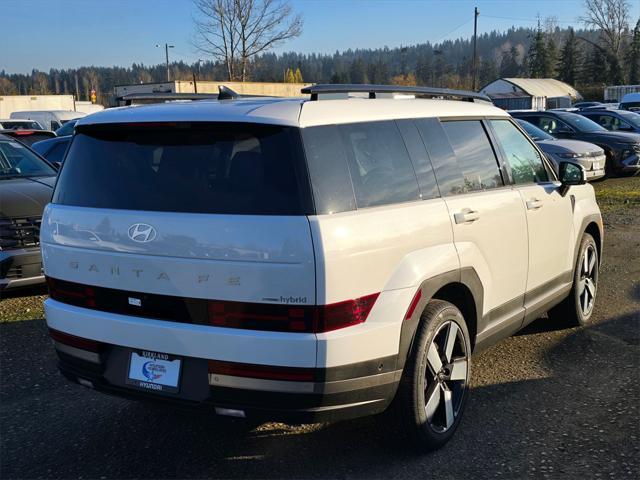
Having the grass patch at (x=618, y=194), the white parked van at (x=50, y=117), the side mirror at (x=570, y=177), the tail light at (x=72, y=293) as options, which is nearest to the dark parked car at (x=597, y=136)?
the grass patch at (x=618, y=194)

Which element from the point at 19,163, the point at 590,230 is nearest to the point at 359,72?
the point at 19,163

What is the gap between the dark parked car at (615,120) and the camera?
63.9 ft

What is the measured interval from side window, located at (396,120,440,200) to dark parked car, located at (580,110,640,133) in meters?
17.8

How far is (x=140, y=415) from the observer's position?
4113 millimetres

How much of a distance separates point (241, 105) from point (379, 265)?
41.0 inches

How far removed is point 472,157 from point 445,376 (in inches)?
55.6

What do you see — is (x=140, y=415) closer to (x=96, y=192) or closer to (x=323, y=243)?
(x=96, y=192)

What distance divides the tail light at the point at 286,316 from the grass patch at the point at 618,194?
10530 millimetres

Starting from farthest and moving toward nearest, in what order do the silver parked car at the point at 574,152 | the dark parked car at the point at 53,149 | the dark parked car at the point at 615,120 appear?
the dark parked car at the point at 615,120 < the silver parked car at the point at 574,152 < the dark parked car at the point at 53,149

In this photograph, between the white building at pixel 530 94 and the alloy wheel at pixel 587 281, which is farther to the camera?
the white building at pixel 530 94

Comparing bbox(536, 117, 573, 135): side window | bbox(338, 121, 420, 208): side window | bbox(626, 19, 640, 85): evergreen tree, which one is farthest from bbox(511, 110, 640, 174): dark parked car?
bbox(626, 19, 640, 85): evergreen tree

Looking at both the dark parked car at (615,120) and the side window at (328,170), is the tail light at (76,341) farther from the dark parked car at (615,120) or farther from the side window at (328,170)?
the dark parked car at (615,120)

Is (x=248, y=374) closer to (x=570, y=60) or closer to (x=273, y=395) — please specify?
(x=273, y=395)

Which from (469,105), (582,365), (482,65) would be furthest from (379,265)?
(482,65)
